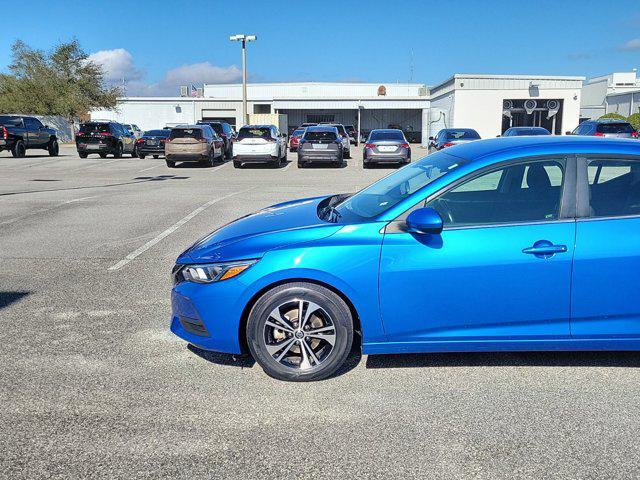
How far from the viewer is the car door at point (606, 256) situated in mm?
3795

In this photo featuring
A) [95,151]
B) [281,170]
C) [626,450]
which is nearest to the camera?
[626,450]

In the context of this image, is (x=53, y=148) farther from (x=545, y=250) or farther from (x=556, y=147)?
(x=545, y=250)

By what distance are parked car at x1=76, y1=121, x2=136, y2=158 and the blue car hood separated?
87.2 ft

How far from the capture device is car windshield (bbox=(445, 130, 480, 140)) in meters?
23.6

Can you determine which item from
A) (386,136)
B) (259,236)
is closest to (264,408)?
(259,236)

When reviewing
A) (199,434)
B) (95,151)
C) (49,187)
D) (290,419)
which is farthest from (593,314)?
(95,151)

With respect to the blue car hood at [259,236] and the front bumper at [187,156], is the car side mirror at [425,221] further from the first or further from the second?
the front bumper at [187,156]

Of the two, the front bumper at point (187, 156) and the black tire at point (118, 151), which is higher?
the black tire at point (118, 151)

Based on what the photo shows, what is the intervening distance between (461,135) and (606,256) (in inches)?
825

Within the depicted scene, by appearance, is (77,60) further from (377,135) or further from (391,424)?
(391,424)

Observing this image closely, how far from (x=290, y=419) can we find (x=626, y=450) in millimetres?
1818

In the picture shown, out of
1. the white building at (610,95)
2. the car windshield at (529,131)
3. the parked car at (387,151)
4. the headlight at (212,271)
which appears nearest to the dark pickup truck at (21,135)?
the parked car at (387,151)

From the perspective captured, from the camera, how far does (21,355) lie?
4465mm

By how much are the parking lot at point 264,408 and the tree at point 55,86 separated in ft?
175
